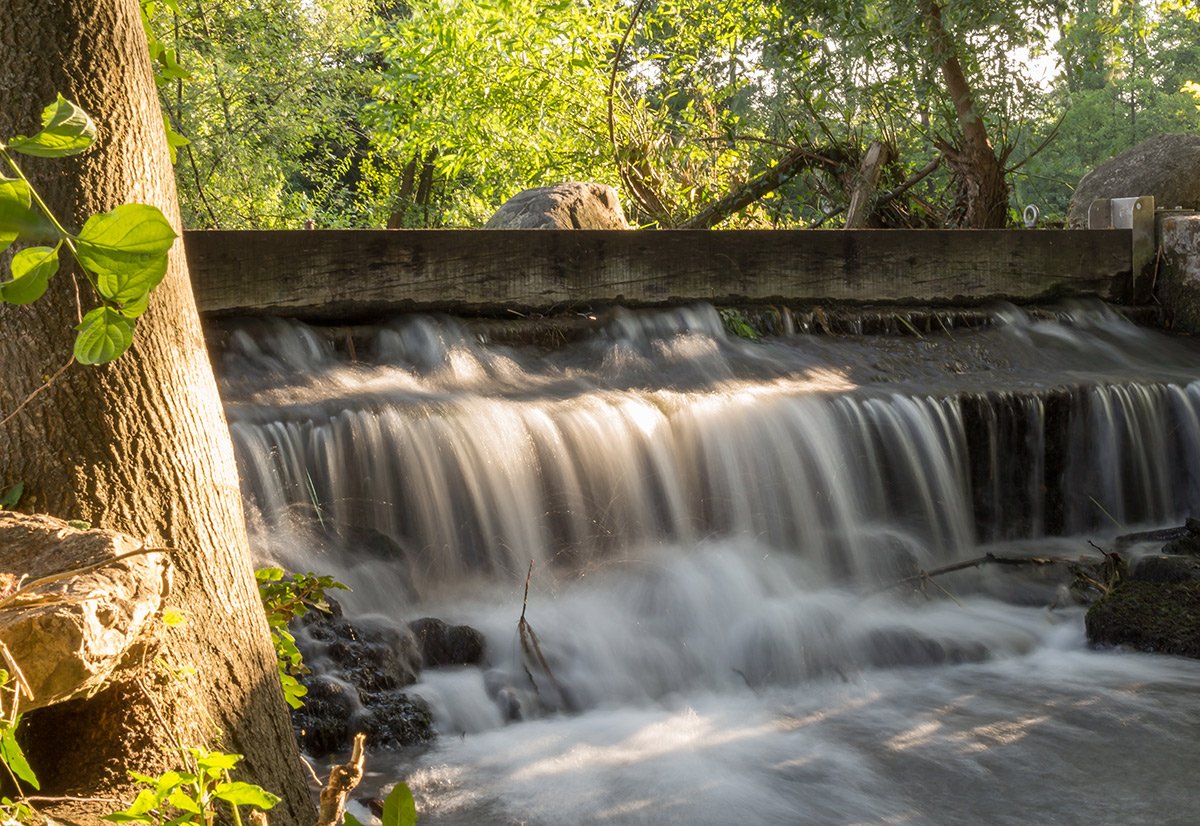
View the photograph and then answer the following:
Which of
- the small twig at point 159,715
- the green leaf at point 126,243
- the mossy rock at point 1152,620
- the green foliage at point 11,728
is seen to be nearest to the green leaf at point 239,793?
the green foliage at point 11,728

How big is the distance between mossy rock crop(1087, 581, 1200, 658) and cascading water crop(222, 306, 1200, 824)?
0.14 metres

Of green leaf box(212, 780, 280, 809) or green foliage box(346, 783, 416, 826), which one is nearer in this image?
green foliage box(346, 783, 416, 826)

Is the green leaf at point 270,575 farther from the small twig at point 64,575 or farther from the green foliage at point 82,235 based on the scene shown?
the green foliage at point 82,235

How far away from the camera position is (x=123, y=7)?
2.20 m

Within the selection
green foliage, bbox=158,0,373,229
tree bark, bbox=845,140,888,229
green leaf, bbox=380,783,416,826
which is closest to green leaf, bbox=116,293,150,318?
green leaf, bbox=380,783,416,826

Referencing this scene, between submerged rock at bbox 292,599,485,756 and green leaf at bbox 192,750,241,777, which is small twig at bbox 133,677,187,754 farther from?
submerged rock at bbox 292,599,485,756

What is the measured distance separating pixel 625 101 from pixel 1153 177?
541cm

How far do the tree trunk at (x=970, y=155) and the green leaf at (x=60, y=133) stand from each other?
11367 millimetres

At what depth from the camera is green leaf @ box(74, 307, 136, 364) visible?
4.11 ft

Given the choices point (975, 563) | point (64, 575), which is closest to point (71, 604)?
point (64, 575)

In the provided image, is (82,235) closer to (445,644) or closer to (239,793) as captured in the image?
(239,793)

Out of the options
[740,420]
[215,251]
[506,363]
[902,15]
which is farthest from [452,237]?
[902,15]

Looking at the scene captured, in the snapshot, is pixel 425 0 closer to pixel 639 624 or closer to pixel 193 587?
pixel 639 624

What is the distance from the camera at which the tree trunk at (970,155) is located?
11.7 metres
